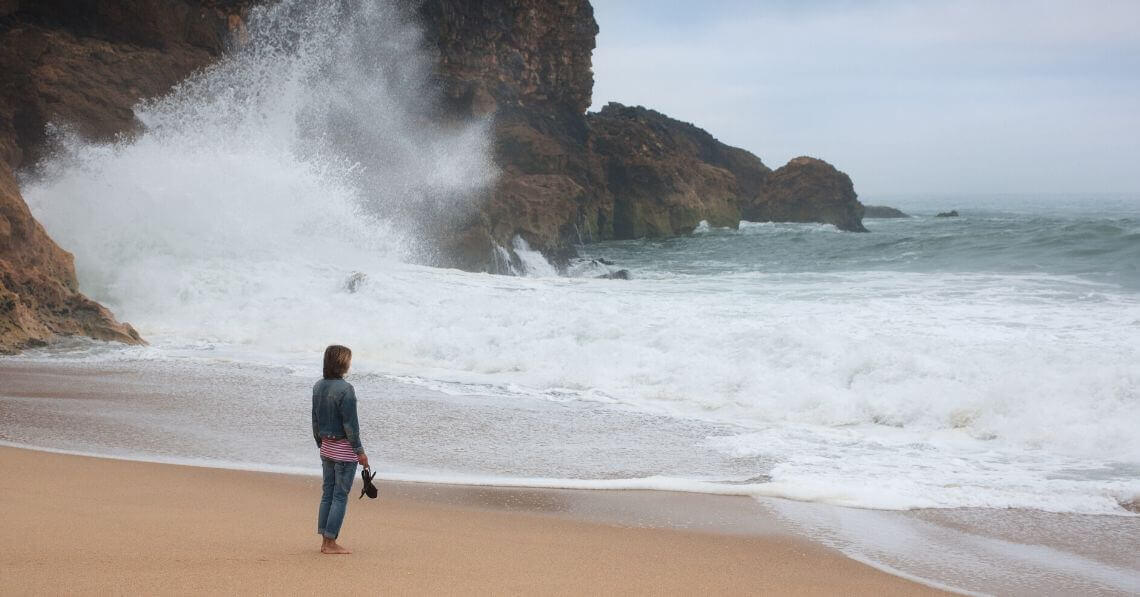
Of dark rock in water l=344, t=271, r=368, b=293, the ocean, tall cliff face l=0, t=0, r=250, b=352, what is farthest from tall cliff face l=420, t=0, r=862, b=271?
tall cliff face l=0, t=0, r=250, b=352

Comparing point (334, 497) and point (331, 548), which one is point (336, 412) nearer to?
point (334, 497)

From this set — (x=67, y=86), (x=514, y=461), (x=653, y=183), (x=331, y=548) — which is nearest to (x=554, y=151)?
(x=653, y=183)

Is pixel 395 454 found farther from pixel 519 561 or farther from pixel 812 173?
pixel 812 173

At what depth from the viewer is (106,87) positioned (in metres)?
17.4

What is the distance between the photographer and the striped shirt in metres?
4.16

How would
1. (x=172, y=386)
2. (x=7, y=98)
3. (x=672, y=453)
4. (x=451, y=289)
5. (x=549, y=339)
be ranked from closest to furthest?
1. (x=672, y=453)
2. (x=172, y=386)
3. (x=549, y=339)
4. (x=451, y=289)
5. (x=7, y=98)

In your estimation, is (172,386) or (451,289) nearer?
(172,386)

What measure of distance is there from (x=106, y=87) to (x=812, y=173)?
131 ft

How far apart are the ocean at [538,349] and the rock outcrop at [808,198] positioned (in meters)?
26.4

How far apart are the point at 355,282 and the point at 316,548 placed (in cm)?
997

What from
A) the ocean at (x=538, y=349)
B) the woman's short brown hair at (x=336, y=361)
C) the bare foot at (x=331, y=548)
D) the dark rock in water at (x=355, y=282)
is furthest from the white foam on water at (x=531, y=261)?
the bare foot at (x=331, y=548)

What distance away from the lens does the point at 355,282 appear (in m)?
13.8

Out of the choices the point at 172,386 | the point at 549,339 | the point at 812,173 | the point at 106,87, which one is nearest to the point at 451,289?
the point at 549,339

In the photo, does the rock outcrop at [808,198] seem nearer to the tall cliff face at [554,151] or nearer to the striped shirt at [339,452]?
the tall cliff face at [554,151]
